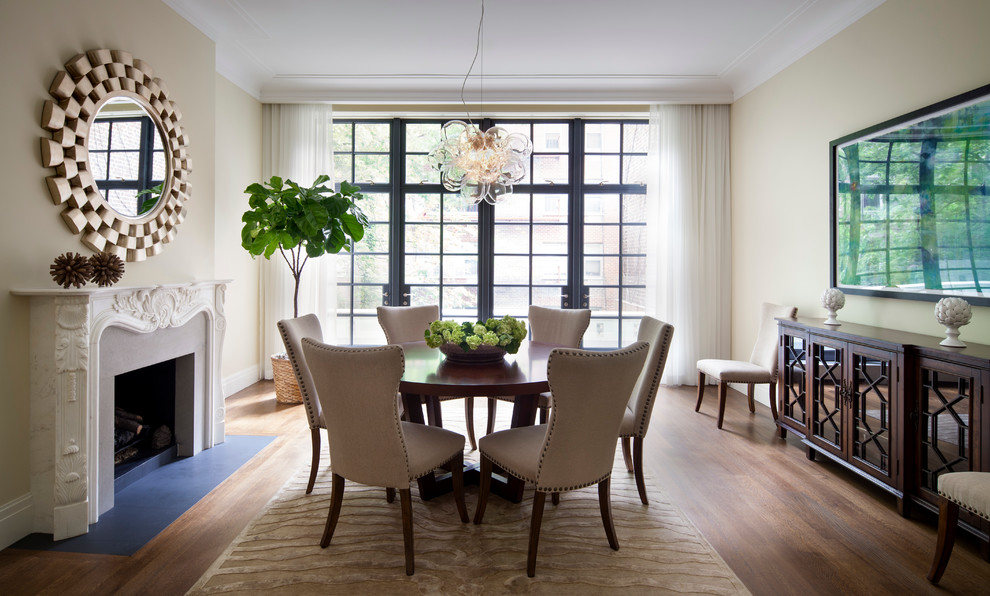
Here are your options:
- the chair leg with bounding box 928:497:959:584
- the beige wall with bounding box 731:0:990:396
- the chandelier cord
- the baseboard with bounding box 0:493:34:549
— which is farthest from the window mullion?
the baseboard with bounding box 0:493:34:549

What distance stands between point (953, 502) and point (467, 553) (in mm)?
1860

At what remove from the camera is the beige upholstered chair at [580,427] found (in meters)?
1.81

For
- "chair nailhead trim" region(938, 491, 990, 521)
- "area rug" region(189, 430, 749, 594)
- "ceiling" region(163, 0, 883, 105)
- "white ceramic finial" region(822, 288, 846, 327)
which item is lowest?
"area rug" region(189, 430, 749, 594)

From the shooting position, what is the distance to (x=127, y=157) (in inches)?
111

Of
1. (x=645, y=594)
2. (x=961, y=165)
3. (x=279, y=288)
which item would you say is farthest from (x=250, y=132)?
(x=961, y=165)

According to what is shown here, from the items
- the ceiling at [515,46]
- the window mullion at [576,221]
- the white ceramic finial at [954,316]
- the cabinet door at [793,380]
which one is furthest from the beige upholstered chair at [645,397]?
the window mullion at [576,221]

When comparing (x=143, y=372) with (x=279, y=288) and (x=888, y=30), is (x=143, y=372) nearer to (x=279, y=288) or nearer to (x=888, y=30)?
(x=279, y=288)

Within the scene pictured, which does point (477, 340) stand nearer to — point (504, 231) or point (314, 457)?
point (314, 457)

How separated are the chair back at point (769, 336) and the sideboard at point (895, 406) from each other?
483 millimetres

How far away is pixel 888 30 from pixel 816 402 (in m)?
2.37

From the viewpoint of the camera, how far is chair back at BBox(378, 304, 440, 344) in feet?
11.8

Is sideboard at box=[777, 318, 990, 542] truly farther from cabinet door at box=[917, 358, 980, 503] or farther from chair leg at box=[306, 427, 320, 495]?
chair leg at box=[306, 427, 320, 495]

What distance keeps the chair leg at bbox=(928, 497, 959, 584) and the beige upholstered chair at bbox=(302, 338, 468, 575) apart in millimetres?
1959

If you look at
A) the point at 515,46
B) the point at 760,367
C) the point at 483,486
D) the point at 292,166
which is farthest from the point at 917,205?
the point at 292,166
